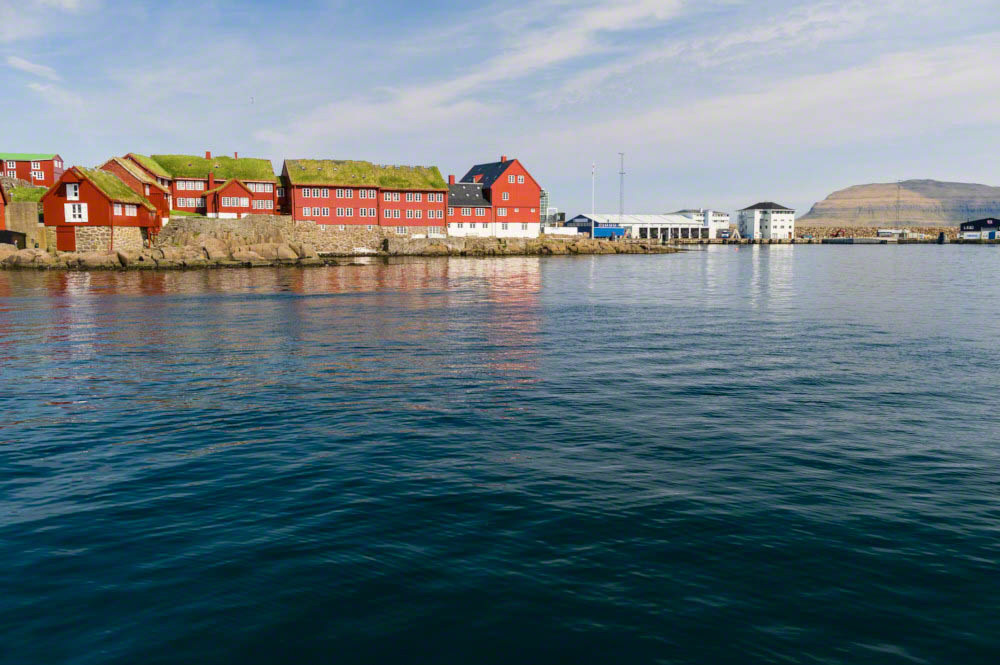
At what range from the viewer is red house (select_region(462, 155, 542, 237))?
118438 mm

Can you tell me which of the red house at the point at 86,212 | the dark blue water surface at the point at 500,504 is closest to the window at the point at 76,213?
the red house at the point at 86,212

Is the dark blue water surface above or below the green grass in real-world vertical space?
below

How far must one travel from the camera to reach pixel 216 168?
346ft

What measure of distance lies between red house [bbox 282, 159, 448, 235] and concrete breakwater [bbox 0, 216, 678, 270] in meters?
2.11

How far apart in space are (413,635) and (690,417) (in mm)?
10574

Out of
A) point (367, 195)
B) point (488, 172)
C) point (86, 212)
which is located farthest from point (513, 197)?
point (86, 212)

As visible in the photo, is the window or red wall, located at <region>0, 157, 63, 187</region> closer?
the window

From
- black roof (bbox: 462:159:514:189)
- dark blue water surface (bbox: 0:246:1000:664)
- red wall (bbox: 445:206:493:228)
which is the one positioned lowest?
dark blue water surface (bbox: 0:246:1000:664)

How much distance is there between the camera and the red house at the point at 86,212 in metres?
77.4

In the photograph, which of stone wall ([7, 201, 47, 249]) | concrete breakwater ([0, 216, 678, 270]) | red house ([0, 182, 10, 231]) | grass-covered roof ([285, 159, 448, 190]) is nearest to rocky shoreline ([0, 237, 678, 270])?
concrete breakwater ([0, 216, 678, 270])

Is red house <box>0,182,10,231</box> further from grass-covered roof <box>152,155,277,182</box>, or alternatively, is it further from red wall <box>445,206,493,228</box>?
red wall <box>445,206,493,228</box>

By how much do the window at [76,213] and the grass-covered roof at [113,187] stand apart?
2.97 meters

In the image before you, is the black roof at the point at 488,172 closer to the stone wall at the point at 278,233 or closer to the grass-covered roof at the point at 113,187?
the stone wall at the point at 278,233

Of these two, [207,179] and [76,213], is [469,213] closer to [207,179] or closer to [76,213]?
[207,179]
